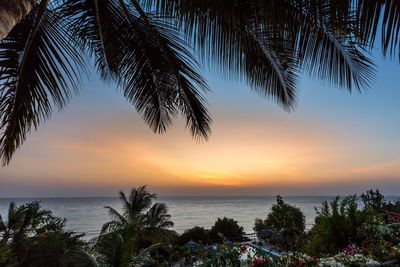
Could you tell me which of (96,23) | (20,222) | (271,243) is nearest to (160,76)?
(96,23)

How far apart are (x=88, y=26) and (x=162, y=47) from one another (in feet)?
2.78

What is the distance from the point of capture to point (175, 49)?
4.39 meters

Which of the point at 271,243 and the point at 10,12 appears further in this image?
the point at 271,243

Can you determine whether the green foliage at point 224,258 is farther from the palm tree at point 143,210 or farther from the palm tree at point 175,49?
the palm tree at point 143,210

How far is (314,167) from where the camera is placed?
23641mm

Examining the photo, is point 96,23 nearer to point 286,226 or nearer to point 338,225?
A: point 338,225

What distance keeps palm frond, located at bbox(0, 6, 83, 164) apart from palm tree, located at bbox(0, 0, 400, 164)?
1 centimetres

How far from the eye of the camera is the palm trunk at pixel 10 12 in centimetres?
197

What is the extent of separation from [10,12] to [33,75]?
1.79 meters

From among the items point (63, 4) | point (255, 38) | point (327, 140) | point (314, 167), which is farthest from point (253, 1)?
point (314, 167)

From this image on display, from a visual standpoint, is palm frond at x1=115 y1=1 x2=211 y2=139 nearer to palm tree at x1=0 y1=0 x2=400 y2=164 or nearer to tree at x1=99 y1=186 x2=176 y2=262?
palm tree at x1=0 y1=0 x2=400 y2=164

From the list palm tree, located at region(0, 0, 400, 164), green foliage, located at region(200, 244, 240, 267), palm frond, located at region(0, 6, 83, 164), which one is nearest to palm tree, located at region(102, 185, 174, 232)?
green foliage, located at region(200, 244, 240, 267)

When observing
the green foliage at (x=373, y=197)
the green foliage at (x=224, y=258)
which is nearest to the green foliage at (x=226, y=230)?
the green foliage at (x=373, y=197)

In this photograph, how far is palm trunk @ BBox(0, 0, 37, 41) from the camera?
1.97 meters
